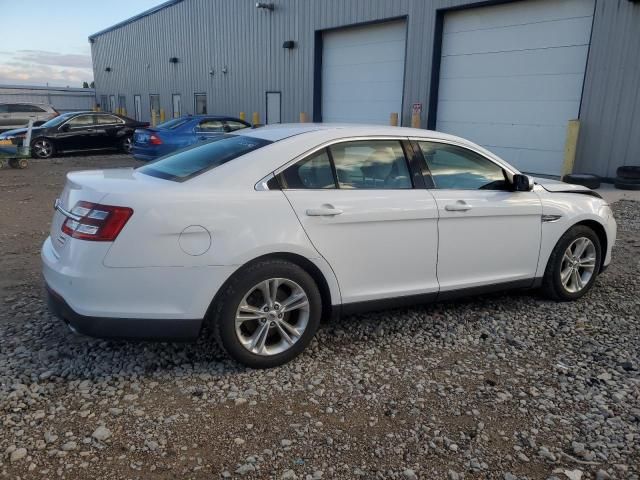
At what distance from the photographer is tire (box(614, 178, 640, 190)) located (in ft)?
33.5

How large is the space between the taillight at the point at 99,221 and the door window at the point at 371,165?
1.42 meters

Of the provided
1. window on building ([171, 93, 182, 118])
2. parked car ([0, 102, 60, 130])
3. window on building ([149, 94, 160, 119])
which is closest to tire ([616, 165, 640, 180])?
parked car ([0, 102, 60, 130])

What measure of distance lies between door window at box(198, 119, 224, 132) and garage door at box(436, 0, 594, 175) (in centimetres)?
604

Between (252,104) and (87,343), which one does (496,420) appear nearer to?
(87,343)

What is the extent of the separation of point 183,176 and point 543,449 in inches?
100

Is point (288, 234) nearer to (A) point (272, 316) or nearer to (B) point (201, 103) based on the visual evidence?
(A) point (272, 316)

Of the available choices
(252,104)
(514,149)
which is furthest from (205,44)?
(514,149)

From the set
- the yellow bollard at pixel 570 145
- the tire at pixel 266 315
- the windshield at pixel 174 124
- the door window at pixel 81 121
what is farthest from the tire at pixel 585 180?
the door window at pixel 81 121

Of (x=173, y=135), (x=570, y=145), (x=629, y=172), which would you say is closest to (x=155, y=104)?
(x=173, y=135)

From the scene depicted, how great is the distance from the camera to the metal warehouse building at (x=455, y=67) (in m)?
10.9

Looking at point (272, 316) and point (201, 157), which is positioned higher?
point (201, 157)

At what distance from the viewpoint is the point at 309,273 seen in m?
3.53

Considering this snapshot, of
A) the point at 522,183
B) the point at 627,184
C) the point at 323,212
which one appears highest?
the point at 522,183

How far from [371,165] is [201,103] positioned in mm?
24331
